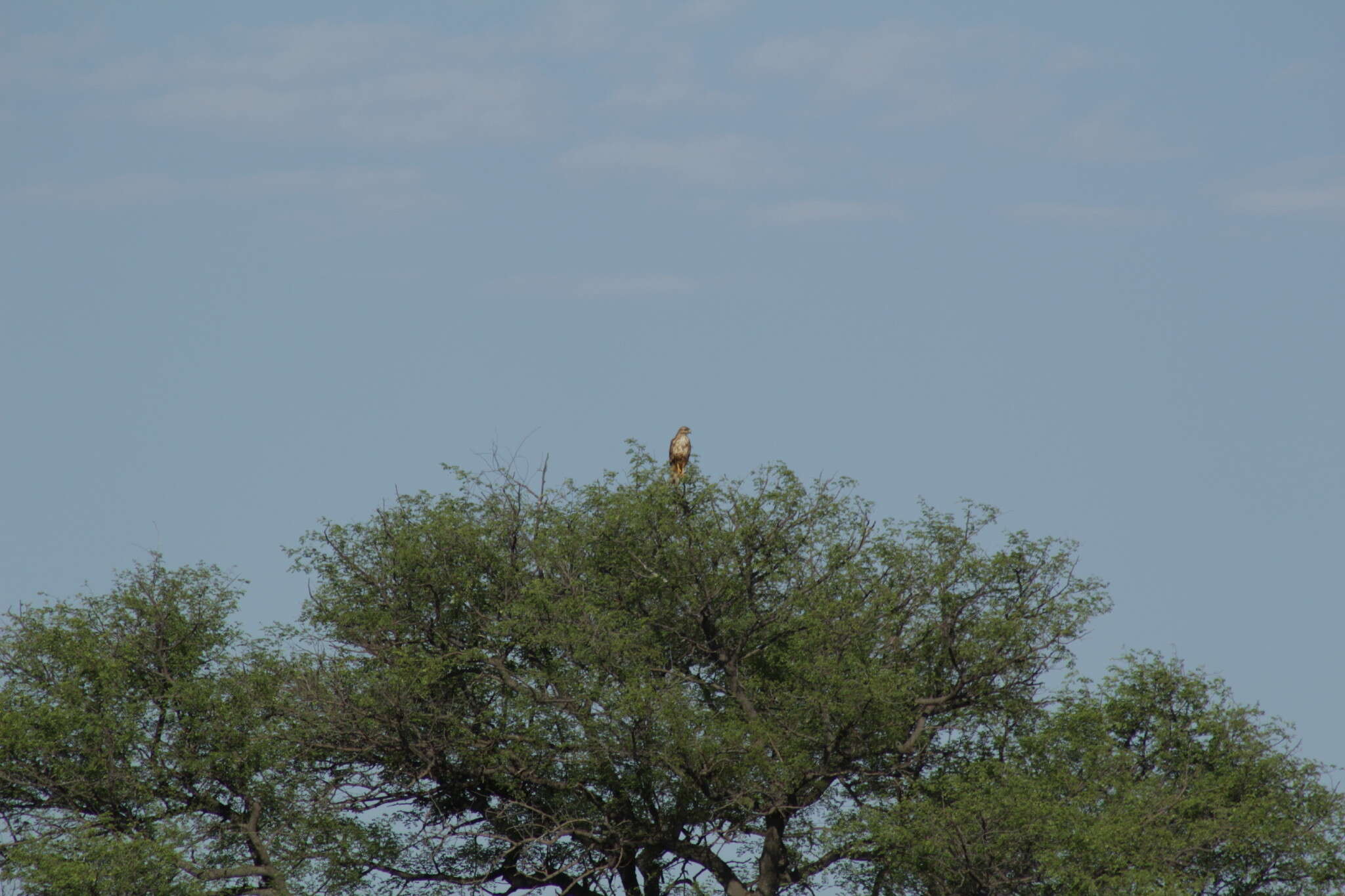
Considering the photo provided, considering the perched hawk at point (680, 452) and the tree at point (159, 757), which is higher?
the perched hawk at point (680, 452)

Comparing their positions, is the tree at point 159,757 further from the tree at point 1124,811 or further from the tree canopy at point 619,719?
the tree at point 1124,811

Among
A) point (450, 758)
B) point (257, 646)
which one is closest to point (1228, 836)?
point (450, 758)

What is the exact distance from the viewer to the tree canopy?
3039cm

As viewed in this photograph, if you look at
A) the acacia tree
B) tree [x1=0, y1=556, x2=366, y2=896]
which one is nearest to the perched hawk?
the acacia tree

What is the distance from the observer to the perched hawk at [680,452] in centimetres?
3412

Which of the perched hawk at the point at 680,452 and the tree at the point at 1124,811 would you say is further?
the perched hawk at the point at 680,452

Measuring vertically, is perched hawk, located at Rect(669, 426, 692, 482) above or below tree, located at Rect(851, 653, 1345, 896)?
above

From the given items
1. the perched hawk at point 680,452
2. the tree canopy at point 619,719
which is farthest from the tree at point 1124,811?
the perched hawk at point 680,452

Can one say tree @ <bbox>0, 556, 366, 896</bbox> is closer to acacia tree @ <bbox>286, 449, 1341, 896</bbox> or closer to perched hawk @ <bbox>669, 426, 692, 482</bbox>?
acacia tree @ <bbox>286, 449, 1341, 896</bbox>

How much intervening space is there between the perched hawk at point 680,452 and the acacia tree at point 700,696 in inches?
29.3

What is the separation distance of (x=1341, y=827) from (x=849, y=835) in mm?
7771

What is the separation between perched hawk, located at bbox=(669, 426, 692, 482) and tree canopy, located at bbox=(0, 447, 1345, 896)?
82 cm

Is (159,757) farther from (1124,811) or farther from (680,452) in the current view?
(1124,811)

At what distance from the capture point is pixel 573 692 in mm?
31078
